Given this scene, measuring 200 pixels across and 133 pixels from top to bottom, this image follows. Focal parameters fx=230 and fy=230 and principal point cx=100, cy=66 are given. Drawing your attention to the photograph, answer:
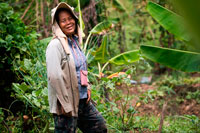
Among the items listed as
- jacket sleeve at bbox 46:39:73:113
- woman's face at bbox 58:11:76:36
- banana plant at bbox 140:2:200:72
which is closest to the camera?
jacket sleeve at bbox 46:39:73:113

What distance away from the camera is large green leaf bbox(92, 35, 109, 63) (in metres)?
4.81

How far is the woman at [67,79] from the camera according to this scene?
90.7 inches

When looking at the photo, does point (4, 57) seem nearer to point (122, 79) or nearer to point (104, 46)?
point (104, 46)

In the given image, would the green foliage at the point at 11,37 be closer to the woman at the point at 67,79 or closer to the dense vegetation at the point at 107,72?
the dense vegetation at the point at 107,72

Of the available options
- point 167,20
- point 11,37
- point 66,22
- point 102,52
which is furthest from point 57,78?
point 102,52

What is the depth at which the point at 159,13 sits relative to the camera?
3312 millimetres

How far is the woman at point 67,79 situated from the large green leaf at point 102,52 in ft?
6.82

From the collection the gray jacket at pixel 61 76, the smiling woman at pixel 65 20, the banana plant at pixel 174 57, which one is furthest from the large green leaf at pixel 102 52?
the gray jacket at pixel 61 76

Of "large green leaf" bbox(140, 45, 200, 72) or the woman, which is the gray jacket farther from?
"large green leaf" bbox(140, 45, 200, 72)

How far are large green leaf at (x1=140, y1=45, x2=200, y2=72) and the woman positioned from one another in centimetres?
89

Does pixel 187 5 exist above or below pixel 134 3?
below

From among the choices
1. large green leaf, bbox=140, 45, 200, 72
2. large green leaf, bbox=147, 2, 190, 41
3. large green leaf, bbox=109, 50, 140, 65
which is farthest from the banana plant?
large green leaf, bbox=109, 50, 140, 65

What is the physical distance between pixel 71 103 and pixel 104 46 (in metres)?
2.61

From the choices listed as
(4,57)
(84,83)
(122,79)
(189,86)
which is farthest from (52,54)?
(189,86)
